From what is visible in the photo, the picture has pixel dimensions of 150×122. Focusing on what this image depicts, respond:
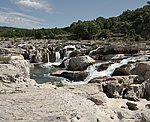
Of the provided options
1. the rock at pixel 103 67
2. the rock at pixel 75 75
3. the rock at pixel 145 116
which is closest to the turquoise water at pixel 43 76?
the rock at pixel 75 75

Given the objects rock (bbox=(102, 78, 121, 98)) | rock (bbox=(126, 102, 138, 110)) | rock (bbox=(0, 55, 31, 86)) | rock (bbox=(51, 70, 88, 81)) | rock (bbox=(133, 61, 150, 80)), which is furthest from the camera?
rock (bbox=(51, 70, 88, 81))

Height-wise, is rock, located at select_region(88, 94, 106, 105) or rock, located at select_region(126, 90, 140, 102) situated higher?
rock, located at select_region(88, 94, 106, 105)

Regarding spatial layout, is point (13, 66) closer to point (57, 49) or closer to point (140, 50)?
point (140, 50)

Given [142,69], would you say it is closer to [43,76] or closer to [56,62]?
[43,76]

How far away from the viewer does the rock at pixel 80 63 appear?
127 feet

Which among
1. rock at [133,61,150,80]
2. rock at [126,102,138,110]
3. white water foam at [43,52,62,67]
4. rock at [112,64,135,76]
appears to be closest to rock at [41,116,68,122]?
rock at [126,102,138,110]

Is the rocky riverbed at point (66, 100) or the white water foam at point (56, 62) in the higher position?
the rocky riverbed at point (66, 100)

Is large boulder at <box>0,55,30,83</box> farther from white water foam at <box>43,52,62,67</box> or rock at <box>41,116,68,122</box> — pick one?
white water foam at <box>43,52,62,67</box>

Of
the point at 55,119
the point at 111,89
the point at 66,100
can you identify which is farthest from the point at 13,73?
the point at 111,89

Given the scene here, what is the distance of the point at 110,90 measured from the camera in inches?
784

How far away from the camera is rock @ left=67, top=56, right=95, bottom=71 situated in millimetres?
38781

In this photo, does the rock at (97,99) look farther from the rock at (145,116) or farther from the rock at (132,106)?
the rock at (145,116)

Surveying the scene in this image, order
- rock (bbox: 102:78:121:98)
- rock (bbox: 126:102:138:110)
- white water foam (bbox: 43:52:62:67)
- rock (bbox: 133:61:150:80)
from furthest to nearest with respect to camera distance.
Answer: white water foam (bbox: 43:52:62:67) < rock (bbox: 133:61:150:80) < rock (bbox: 102:78:121:98) < rock (bbox: 126:102:138:110)

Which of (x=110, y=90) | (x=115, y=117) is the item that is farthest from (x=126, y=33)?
(x=115, y=117)
